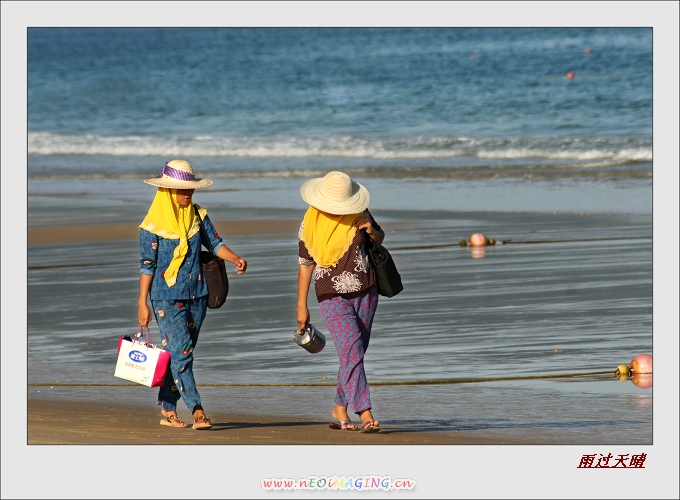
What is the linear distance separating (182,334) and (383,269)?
125cm

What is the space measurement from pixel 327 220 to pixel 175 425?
5.05ft

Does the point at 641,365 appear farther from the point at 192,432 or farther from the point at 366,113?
the point at 366,113

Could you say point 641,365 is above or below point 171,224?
below

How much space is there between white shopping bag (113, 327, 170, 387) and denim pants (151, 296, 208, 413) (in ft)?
0.25

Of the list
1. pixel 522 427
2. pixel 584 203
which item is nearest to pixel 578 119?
pixel 584 203

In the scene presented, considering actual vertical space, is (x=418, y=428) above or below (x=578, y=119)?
below

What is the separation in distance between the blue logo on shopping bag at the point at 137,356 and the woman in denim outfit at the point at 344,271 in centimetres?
95

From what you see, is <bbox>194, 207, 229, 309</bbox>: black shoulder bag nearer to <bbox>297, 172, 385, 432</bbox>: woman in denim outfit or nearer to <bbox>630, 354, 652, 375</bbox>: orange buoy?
<bbox>297, 172, 385, 432</bbox>: woman in denim outfit

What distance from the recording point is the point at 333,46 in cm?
4975

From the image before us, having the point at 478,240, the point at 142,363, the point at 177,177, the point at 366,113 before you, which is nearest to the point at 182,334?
the point at 142,363

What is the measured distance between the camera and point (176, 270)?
6.62 meters

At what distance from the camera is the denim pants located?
670 centimetres

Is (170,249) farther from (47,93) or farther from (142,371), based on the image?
(47,93)

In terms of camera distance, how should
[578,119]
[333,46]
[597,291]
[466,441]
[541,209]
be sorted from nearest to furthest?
[466,441] → [597,291] → [541,209] → [578,119] → [333,46]
